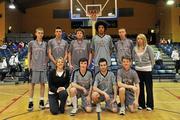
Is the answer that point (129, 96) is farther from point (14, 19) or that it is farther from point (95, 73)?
→ point (14, 19)

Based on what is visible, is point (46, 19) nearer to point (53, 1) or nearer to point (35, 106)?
point (53, 1)

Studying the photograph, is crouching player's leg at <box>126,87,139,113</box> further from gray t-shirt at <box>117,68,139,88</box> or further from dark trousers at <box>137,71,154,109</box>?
dark trousers at <box>137,71,154,109</box>

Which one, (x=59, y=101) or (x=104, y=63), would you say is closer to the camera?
(x=104, y=63)

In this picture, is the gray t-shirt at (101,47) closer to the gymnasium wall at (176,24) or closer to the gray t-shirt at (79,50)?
the gray t-shirt at (79,50)

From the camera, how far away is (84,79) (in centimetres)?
691

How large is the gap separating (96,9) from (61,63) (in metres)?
9.47

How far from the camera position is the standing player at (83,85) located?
6.77 m

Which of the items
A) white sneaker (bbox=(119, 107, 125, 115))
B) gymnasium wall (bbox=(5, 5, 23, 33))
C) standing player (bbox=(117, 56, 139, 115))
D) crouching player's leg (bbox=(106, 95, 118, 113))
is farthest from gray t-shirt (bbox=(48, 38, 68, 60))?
gymnasium wall (bbox=(5, 5, 23, 33))

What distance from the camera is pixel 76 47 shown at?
726cm

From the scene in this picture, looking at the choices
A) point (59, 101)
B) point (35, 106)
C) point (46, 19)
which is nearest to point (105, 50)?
point (59, 101)

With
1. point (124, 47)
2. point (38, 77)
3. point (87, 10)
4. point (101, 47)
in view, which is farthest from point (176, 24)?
point (38, 77)

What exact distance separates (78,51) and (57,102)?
1.21 m

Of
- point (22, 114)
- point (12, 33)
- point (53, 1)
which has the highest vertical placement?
point (53, 1)

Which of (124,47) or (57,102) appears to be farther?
(124,47)
